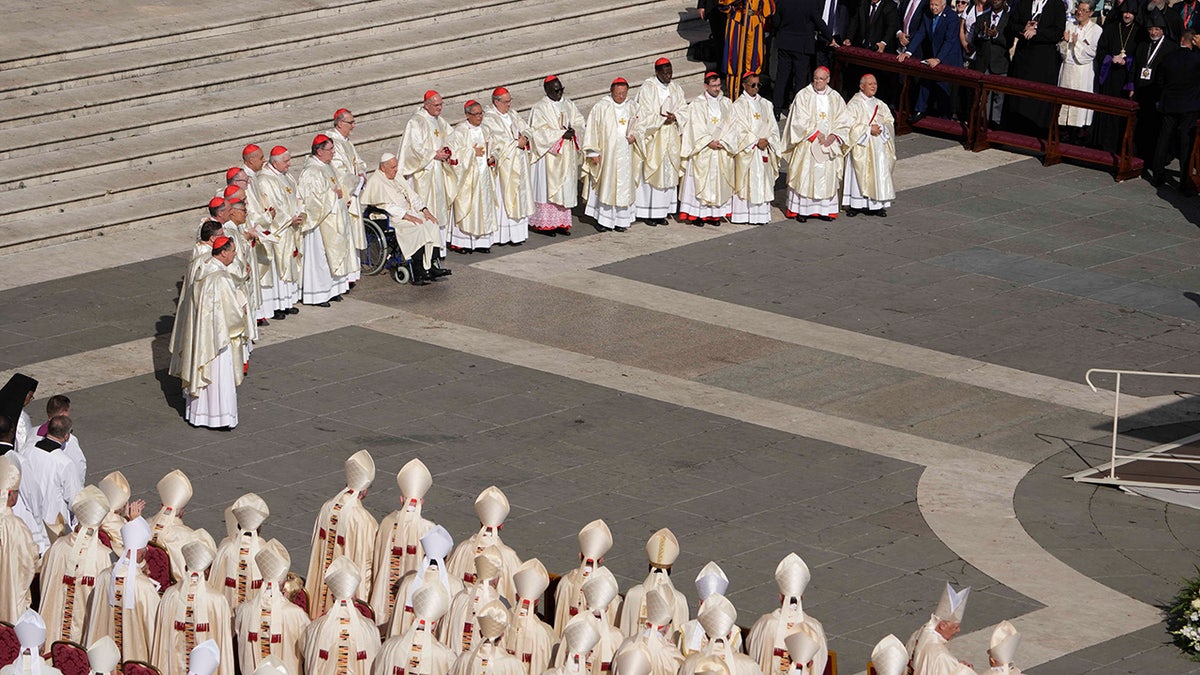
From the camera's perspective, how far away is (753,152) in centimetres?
2259

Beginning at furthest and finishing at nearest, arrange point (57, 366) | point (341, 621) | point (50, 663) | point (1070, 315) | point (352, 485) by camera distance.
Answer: point (1070, 315)
point (57, 366)
point (352, 485)
point (341, 621)
point (50, 663)

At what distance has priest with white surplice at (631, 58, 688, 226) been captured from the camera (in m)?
22.4

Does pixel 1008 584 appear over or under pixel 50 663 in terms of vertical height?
under

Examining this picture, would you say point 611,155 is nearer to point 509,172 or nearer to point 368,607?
point 509,172

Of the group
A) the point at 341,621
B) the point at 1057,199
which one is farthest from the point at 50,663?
the point at 1057,199

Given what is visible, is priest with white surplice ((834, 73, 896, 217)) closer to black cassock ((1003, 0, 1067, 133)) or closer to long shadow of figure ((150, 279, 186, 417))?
black cassock ((1003, 0, 1067, 133))

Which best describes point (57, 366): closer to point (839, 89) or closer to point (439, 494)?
point (439, 494)

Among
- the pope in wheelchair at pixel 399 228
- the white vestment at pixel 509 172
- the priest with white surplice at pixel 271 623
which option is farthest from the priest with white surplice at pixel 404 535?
the white vestment at pixel 509 172

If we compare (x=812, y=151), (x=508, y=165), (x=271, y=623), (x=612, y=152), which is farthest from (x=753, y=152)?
(x=271, y=623)

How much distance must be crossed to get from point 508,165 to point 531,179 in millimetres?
471

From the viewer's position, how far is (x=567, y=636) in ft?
36.3

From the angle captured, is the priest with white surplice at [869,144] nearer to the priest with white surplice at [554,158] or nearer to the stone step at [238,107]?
the priest with white surplice at [554,158]

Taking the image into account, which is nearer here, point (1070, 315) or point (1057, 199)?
point (1070, 315)

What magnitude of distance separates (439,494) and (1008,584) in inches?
159
